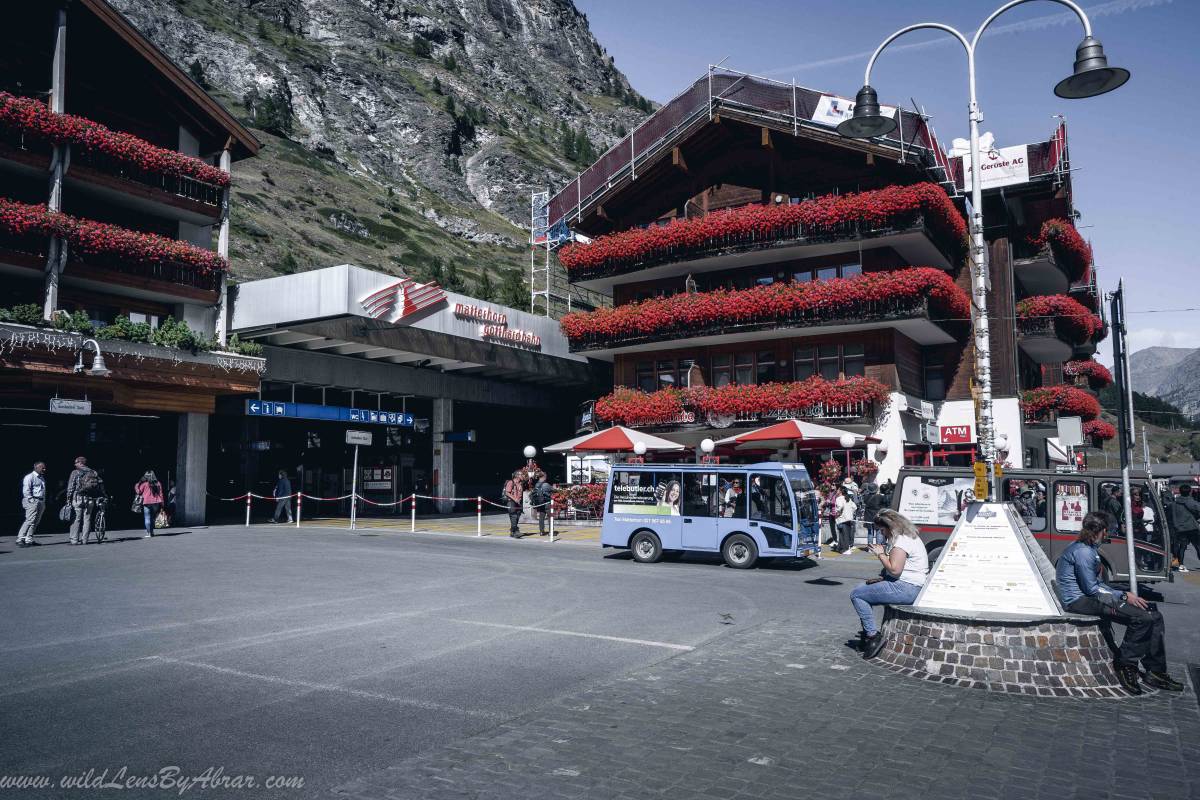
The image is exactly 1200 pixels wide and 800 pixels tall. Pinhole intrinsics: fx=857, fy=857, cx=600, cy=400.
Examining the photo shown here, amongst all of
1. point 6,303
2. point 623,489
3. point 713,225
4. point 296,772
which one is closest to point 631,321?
point 713,225

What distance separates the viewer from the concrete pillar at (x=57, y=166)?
24.8 metres

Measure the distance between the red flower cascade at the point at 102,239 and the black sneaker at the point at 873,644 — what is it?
2512cm

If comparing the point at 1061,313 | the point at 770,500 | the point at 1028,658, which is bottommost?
the point at 1028,658

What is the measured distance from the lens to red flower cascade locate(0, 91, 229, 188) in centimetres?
2425

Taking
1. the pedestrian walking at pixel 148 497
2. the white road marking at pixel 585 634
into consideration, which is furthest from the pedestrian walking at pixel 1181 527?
the pedestrian walking at pixel 148 497

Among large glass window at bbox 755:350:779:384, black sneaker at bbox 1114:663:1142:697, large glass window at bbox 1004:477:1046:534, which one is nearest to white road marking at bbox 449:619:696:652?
black sneaker at bbox 1114:663:1142:697

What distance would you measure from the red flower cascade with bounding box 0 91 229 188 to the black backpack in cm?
1101

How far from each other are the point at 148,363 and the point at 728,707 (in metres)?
23.9

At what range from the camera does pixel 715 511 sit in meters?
17.9

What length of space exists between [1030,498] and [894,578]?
881cm

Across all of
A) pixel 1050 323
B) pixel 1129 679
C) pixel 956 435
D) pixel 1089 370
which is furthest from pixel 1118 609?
pixel 1089 370

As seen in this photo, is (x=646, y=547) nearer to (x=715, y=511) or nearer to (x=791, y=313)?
(x=715, y=511)

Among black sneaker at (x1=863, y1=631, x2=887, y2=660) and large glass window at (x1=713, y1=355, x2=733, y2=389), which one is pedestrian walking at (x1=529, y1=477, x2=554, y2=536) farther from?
black sneaker at (x1=863, y1=631, x2=887, y2=660)

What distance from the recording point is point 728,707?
693cm
